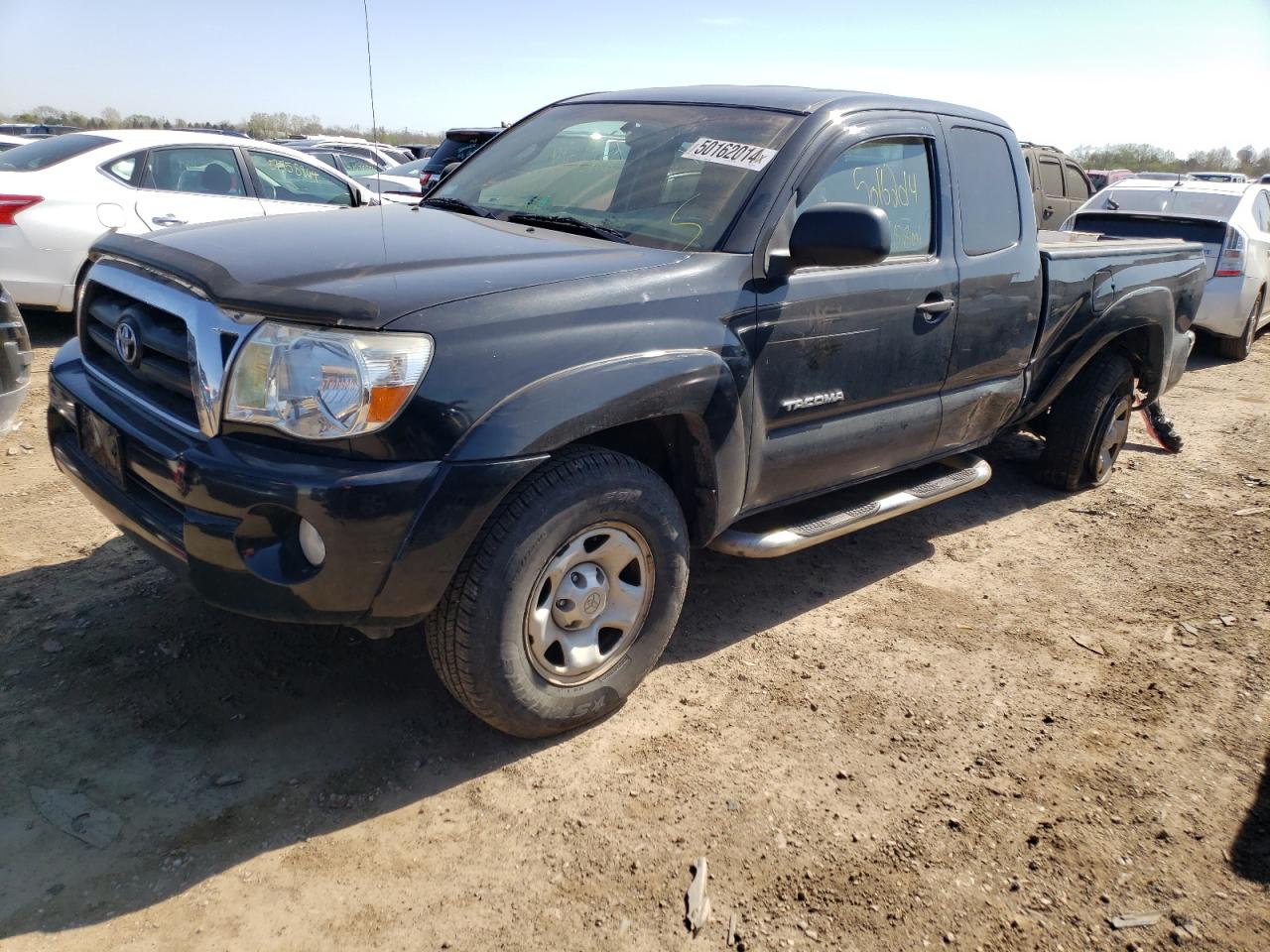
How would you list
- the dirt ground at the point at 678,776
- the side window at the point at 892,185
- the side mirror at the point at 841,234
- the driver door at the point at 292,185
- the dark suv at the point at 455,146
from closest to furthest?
1. the dirt ground at the point at 678,776
2. the side mirror at the point at 841,234
3. the side window at the point at 892,185
4. the driver door at the point at 292,185
5. the dark suv at the point at 455,146

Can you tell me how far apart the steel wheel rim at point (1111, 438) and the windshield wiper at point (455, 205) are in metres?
3.56

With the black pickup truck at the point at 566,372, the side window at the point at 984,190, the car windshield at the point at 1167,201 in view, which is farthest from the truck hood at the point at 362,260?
the car windshield at the point at 1167,201

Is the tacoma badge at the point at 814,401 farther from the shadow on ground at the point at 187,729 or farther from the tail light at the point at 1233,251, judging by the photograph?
the tail light at the point at 1233,251

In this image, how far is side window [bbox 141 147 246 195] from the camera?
7.05 meters

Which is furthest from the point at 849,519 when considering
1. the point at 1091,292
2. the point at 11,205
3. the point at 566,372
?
the point at 11,205

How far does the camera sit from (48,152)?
22.6ft

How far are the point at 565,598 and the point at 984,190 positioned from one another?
265cm

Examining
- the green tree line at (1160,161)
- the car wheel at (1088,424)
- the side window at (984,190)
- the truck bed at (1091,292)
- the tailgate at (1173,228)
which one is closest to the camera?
the side window at (984,190)

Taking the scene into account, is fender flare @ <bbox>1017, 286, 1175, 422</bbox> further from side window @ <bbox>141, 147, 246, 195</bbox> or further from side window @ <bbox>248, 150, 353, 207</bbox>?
side window @ <bbox>141, 147, 246, 195</bbox>

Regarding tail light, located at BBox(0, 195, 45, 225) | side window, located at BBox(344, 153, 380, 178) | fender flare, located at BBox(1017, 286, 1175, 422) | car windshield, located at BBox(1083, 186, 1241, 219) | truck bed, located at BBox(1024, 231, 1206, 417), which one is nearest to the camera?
truck bed, located at BBox(1024, 231, 1206, 417)

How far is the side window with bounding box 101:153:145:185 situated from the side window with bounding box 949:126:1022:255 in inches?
229

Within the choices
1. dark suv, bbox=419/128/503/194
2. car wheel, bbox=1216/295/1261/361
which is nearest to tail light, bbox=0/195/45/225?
dark suv, bbox=419/128/503/194

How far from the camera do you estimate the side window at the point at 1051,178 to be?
39.0 ft

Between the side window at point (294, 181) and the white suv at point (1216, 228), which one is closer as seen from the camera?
the side window at point (294, 181)
